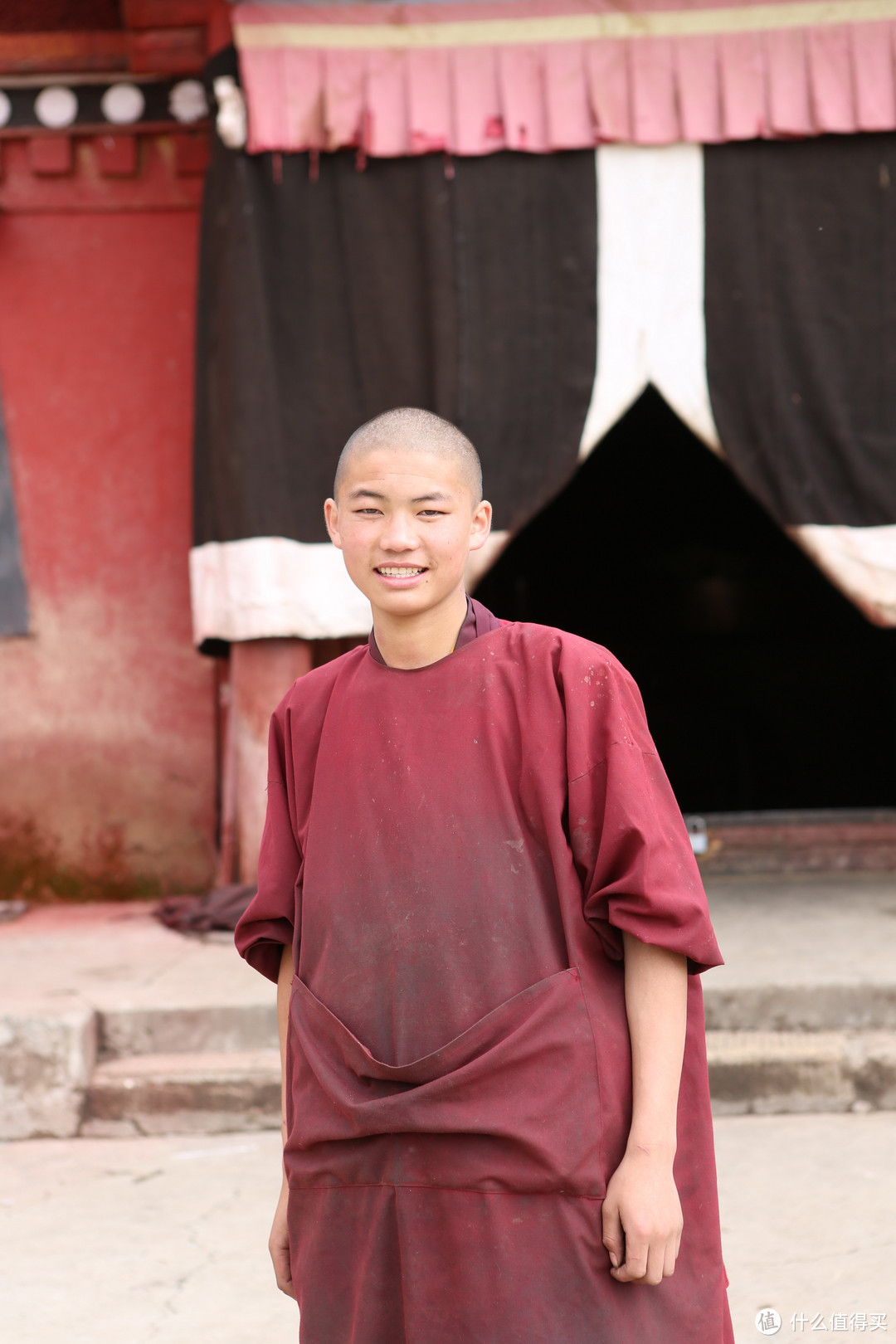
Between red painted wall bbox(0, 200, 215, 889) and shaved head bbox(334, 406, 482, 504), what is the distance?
391 centimetres

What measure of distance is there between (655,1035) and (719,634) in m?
8.11

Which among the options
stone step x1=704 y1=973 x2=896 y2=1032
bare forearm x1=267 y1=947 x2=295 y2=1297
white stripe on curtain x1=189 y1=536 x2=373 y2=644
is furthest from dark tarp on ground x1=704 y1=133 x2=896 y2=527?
bare forearm x1=267 y1=947 x2=295 y2=1297

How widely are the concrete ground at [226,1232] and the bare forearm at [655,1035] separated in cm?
124

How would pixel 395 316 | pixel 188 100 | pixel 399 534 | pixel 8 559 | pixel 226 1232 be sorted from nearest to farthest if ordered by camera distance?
pixel 399 534 → pixel 226 1232 → pixel 395 316 → pixel 188 100 → pixel 8 559

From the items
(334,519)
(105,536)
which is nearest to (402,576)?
(334,519)

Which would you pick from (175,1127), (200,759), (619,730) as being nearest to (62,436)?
(200,759)

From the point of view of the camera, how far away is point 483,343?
4.38 m

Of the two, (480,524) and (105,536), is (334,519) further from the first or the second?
(105,536)

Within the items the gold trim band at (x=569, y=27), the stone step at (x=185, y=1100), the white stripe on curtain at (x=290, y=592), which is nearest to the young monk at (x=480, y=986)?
the stone step at (x=185, y=1100)

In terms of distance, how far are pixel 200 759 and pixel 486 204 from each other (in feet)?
8.22

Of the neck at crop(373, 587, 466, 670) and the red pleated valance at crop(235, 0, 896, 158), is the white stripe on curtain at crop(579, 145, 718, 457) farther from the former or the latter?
the neck at crop(373, 587, 466, 670)

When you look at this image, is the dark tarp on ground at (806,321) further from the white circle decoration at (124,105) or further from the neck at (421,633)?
the neck at (421,633)

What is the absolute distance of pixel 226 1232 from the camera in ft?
9.47

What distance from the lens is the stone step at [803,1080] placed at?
353 centimetres
